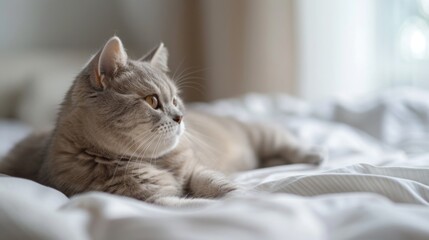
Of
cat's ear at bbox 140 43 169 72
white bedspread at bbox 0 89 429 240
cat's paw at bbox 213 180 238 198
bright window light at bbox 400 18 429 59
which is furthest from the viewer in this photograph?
bright window light at bbox 400 18 429 59

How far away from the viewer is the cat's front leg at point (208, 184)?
117 centimetres

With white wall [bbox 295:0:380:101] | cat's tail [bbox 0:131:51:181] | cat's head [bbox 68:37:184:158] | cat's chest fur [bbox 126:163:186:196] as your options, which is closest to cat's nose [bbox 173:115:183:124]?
cat's head [bbox 68:37:184:158]

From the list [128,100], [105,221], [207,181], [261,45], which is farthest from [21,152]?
[261,45]

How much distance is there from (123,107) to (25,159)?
18.9 inches

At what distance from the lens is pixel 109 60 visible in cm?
120

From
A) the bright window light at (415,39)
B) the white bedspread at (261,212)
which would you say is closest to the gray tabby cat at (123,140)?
the white bedspread at (261,212)

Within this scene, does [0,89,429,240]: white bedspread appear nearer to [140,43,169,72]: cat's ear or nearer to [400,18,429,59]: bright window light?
[140,43,169,72]: cat's ear

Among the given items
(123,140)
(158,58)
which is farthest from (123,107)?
(158,58)

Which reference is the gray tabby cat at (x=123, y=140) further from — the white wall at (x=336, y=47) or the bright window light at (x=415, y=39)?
the bright window light at (x=415, y=39)

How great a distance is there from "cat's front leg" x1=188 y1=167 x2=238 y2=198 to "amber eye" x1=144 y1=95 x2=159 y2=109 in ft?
0.69

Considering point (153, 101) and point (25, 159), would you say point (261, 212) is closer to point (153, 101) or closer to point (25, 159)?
point (153, 101)

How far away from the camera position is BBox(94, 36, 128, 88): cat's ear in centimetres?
117

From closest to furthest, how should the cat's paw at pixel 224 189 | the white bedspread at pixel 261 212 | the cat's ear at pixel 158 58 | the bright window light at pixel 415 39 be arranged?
the white bedspread at pixel 261 212 < the cat's paw at pixel 224 189 < the cat's ear at pixel 158 58 < the bright window light at pixel 415 39

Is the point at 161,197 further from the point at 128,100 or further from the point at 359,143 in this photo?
the point at 359,143
